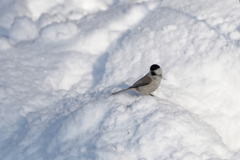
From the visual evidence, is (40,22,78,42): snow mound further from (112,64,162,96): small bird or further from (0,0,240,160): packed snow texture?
(112,64,162,96): small bird

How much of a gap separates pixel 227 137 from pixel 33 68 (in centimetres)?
284

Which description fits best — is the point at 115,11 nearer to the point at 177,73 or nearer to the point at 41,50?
the point at 41,50

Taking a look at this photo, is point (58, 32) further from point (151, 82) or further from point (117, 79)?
point (151, 82)

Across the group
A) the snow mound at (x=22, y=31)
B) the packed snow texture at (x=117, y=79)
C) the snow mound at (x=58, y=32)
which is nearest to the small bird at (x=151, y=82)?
the packed snow texture at (x=117, y=79)

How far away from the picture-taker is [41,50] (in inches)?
196

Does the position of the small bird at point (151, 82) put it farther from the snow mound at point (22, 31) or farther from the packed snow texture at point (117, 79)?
the snow mound at point (22, 31)

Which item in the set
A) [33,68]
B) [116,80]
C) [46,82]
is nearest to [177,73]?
[116,80]

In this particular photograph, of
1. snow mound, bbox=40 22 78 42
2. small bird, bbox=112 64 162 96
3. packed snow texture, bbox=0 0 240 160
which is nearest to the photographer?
packed snow texture, bbox=0 0 240 160

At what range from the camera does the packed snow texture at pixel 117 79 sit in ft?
10.1

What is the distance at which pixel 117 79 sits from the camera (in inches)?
165

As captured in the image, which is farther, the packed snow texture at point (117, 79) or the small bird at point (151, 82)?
the small bird at point (151, 82)

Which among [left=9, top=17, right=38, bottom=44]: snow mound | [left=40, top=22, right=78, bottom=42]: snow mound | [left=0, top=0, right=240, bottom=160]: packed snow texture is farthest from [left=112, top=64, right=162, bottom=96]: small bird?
[left=9, top=17, right=38, bottom=44]: snow mound

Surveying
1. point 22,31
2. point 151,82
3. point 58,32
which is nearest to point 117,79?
point 151,82

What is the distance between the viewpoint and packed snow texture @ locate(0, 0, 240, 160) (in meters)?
Answer: 3.07
